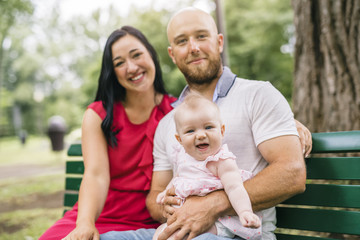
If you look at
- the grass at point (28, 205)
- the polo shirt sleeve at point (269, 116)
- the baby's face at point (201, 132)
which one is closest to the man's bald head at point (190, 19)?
the polo shirt sleeve at point (269, 116)

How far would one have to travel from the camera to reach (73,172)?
131 inches

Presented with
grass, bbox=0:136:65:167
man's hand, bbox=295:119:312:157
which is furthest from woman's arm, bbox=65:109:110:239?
grass, bbox=0:136:65:167

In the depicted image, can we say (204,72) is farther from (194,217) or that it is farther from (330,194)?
(330,194)

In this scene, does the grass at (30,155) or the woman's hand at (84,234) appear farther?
the grass at (30,155)

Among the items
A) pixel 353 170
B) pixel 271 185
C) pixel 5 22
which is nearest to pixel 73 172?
pixel 271 185

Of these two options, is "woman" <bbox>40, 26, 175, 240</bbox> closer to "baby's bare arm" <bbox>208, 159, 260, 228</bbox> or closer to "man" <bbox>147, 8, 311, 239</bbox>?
"man" <bbox>147, 8, 311, 239</bbox>

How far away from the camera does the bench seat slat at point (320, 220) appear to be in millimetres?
2100

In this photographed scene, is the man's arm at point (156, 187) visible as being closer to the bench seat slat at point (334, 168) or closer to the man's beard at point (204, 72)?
the man's beard at point (204, 72)

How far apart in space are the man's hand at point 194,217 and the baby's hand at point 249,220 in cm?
23

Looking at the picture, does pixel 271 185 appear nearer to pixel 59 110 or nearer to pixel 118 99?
pixel 118 99

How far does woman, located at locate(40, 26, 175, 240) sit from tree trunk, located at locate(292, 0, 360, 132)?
1.44 metres

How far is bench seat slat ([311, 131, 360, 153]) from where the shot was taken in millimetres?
2113

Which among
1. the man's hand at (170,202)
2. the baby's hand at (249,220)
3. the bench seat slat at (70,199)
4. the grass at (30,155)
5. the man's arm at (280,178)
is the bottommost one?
the grass at (30,155)

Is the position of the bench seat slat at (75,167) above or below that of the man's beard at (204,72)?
below
